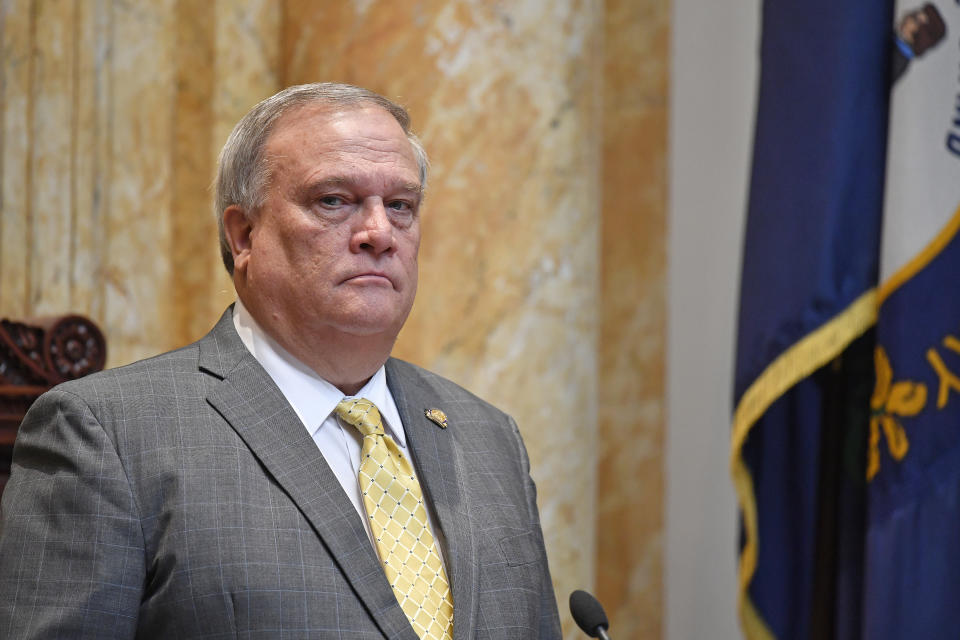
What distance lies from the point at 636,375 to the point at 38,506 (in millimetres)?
2666

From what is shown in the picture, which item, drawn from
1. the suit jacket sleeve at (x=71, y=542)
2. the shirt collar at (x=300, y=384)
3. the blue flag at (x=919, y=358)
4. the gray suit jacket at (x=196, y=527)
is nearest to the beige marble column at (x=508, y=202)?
the blue flag at (x=919, y=358)

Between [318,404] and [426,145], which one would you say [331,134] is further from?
[426,145]

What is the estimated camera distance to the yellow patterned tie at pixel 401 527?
1.80 metres

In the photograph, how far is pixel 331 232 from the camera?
1930 millimetres

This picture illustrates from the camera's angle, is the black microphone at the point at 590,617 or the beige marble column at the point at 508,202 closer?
the black microphone at the point at 590,617

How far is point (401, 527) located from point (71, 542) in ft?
1.78

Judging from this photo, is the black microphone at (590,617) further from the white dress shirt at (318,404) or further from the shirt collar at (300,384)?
the shirt collar at (300,384)

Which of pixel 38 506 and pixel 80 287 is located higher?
pixel 80 287

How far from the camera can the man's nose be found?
6.35ft

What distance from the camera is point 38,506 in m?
1.64

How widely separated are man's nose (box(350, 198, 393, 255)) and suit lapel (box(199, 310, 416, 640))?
0.29 meters

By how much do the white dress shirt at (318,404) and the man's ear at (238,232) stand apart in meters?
0.12

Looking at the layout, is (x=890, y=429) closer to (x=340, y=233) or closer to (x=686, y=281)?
(x=686, y=281)

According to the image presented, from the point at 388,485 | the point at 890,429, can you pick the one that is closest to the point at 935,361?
the point at 890,429
